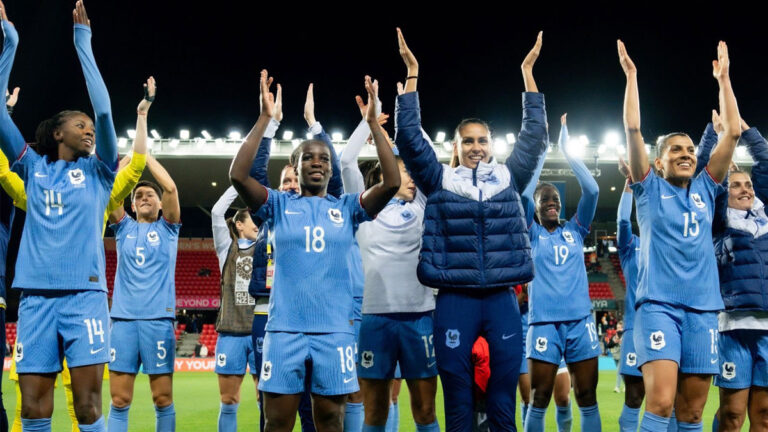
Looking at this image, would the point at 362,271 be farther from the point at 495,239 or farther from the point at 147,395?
the point at 147,395

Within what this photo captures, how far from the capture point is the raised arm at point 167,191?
18.5ft

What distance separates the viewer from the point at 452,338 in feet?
13.1

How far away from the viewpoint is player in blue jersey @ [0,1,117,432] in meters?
4.08

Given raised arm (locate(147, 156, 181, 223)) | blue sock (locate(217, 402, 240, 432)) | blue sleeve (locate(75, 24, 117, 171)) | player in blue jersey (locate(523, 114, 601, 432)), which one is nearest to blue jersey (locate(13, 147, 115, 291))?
blue sleeve (locate(75, 24, 117, 171))

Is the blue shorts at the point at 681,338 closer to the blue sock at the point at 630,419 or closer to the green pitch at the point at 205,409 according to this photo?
the blue sock at the point at 630,419

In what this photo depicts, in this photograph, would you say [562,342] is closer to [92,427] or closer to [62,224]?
[92,427]

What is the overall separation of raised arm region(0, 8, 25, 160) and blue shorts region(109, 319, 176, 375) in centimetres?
206

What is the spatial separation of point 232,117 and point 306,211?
3298 cm

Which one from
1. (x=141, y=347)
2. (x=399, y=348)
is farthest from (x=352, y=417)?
(x=141, y=347)

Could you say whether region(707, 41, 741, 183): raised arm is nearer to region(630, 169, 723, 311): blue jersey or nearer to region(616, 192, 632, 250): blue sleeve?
region(630, 169, 723, 311): blue jersey

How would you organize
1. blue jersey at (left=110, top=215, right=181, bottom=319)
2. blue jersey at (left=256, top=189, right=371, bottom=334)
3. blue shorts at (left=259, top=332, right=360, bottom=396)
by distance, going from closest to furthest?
blue shorts at (left=259, top=332, right=360, bottom=396), blue jersey at (left=256, top=189, right=371, bottom=334), blue jersey at (left=110, top=215, right=181, bottom=319)

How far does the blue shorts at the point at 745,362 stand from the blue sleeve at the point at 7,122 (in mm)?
5027

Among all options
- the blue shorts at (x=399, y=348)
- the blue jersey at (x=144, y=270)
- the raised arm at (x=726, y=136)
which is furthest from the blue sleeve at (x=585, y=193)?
the blue jersey at (x=144, y=270)

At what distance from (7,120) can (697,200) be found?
4539mm
